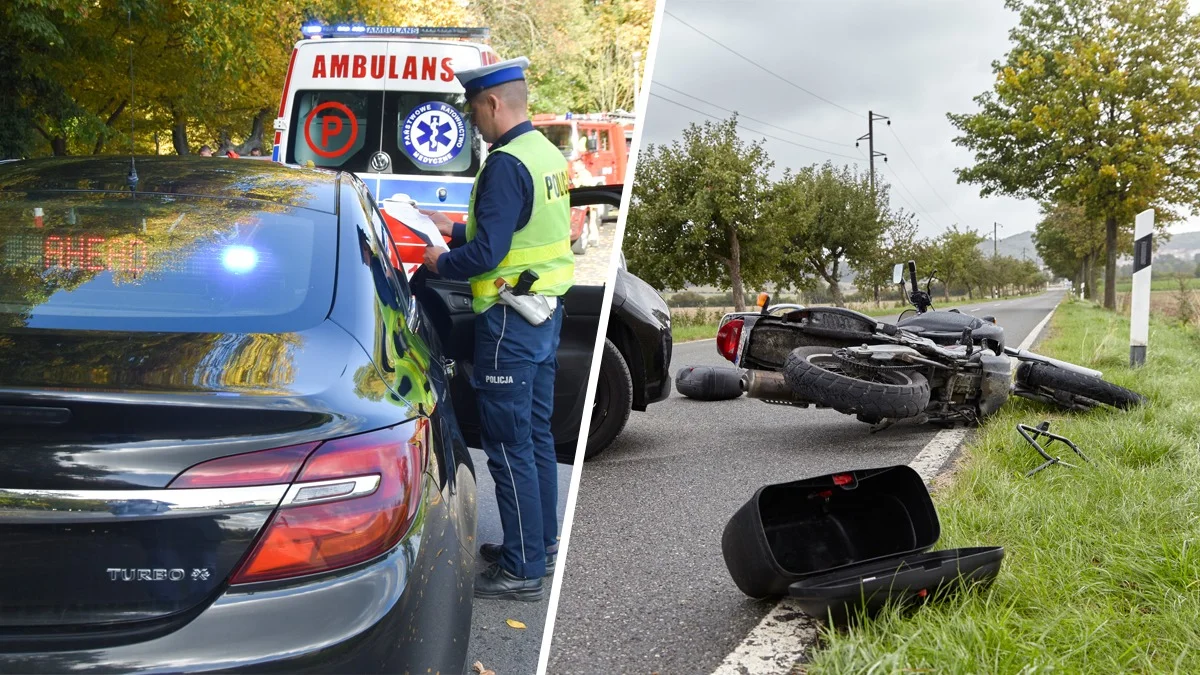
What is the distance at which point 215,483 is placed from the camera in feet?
5.48

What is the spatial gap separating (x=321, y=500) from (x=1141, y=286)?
8.93 meters

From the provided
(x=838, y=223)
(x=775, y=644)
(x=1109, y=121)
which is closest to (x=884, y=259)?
(x=838, y=223)

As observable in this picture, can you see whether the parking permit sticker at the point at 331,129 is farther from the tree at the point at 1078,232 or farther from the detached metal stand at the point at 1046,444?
the tree at the point at 1078,232

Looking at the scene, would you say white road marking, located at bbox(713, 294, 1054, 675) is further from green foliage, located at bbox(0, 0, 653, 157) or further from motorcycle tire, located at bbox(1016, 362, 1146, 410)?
green foliage, located at bbox(0, 0, 653, 157)

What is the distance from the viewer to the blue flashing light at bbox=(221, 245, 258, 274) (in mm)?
2410

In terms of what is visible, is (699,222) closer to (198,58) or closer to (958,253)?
(198,58)

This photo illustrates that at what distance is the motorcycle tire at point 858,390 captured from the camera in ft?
17.3

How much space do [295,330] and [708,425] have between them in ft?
15.3

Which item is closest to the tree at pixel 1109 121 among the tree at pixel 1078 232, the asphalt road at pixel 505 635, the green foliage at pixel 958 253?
the tree at pixel 1078 232

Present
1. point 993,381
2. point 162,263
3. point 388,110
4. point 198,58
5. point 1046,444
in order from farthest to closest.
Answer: point 198,58
point 388,110
point 993,381
point 1046,444
point 162,263

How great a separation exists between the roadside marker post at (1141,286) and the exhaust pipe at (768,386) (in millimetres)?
4900

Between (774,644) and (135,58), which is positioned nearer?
(774,644)

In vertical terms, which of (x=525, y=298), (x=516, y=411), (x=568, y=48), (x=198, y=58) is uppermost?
(x=568, y=48)

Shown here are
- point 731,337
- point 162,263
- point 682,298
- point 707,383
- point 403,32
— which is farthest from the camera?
point 403,32
